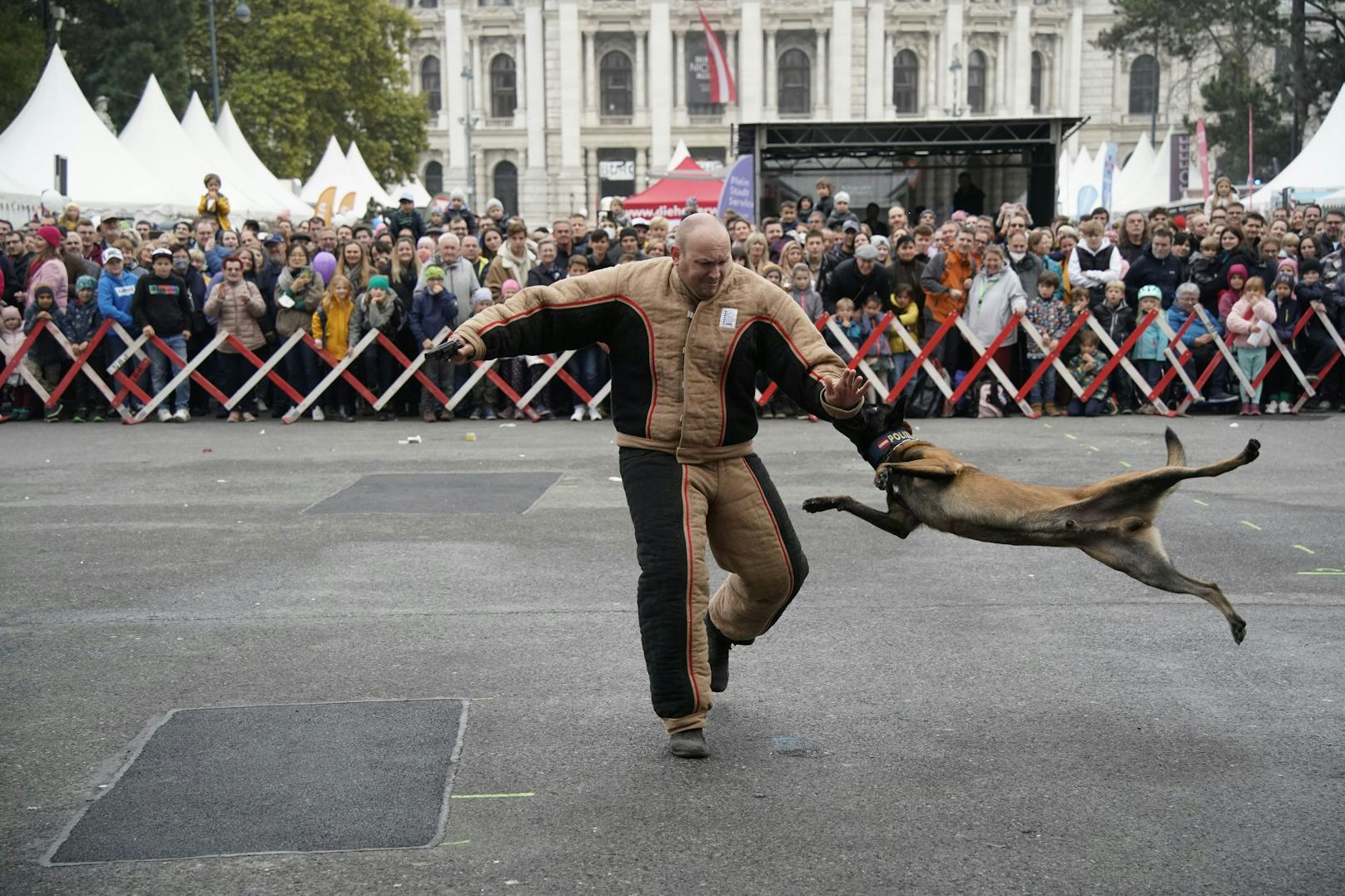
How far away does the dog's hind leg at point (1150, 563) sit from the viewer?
15.4 feet

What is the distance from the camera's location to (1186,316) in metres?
15.4

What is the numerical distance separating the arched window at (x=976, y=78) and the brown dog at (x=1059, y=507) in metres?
89.8

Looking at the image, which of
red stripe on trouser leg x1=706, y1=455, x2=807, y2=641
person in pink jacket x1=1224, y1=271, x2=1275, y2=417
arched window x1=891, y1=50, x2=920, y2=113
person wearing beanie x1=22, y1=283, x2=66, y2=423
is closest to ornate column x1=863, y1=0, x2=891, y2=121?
arched window x1=891, y1=50, x2=920, y2=113

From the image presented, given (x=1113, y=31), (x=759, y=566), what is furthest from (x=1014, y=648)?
(x=1113, y=31)

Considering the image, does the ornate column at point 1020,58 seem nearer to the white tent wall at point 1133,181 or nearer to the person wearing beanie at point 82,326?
the white tent wall at point 1133,181

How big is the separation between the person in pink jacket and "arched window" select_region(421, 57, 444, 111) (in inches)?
3333

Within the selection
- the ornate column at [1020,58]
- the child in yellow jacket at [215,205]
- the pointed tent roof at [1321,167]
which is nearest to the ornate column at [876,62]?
the ornate column at [1020,58]

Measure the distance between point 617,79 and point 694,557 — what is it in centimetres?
8974

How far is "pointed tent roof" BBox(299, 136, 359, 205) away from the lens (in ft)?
130

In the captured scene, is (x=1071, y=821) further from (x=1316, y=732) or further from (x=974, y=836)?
(x=1316, y=732)

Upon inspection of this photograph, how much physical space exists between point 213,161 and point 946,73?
65.9 metres

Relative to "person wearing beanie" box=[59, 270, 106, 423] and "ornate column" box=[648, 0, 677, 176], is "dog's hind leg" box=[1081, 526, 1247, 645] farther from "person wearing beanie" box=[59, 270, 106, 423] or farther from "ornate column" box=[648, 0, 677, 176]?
"ornate column" box=[648, 0, 677, 176]

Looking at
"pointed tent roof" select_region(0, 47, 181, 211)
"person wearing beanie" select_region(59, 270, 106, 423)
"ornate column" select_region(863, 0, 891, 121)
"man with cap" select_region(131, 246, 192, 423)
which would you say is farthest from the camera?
"ornate column" select_region(863, 0, 891, 121)

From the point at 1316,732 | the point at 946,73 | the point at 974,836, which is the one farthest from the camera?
the point at 946,73
